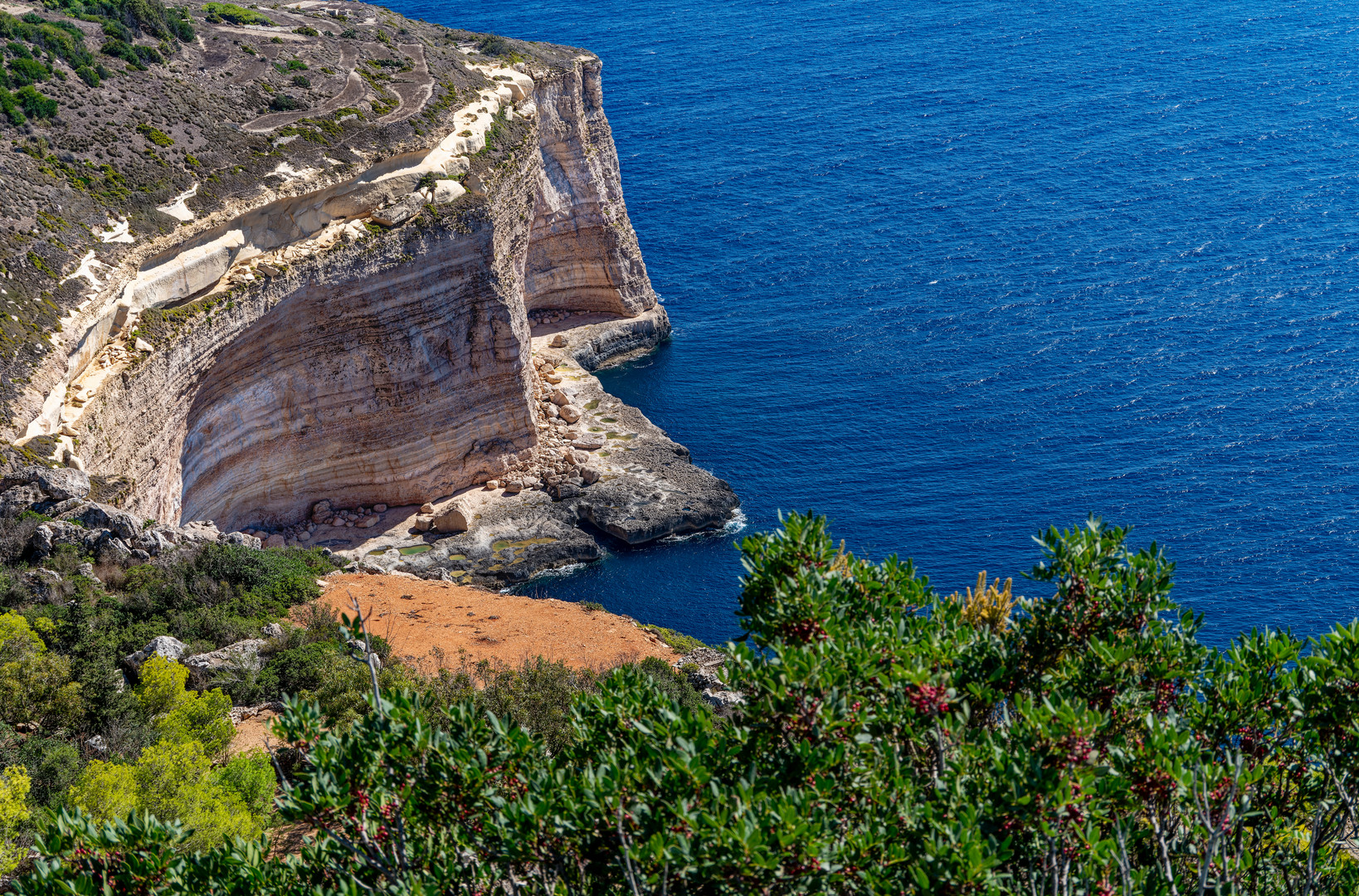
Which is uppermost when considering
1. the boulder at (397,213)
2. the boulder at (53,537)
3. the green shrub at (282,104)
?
the green shrub at (282,104)

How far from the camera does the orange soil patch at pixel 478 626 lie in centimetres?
3962

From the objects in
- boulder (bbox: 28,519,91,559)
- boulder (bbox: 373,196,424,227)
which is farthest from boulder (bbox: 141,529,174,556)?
boulder (bbox: 373,196,424,227)

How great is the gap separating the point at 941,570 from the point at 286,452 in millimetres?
32154

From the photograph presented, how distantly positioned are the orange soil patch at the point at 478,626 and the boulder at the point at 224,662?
519 cm

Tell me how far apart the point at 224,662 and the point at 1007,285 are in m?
63.9

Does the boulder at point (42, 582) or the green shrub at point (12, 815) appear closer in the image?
the green shrub at point (12, 815)

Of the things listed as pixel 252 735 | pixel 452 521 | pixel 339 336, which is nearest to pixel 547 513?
pixel 452 521

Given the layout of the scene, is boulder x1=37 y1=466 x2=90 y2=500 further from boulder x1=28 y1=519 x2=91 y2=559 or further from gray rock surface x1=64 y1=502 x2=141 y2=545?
boulder x1=28 y1=519 x2=91 y2=559

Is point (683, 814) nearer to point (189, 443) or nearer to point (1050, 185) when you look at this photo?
point (189, 443)

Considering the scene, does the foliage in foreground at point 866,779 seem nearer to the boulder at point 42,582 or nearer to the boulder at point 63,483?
the boulder at point 42,582

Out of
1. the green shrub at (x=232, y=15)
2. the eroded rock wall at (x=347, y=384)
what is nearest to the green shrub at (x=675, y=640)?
the eroded rock wall at (x=347, y=384)

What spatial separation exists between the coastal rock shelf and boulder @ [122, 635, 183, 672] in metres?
12.4

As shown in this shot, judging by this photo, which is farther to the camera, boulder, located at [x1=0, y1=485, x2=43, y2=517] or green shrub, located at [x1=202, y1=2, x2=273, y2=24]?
green shrub, located at [x1=202, y1=2, x2=273, y2=24]

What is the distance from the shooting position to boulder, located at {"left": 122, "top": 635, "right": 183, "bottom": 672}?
30.6 metres
